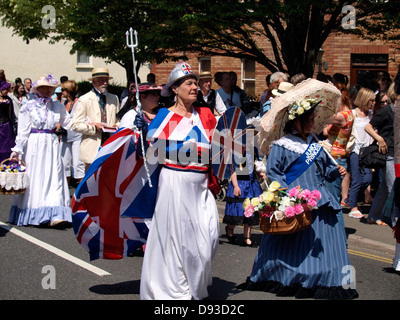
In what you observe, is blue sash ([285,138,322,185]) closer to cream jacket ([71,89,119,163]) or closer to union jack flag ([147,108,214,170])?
union jack flag ([147,108,214,170])

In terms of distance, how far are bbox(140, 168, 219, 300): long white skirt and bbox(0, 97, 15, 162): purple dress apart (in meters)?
8.00

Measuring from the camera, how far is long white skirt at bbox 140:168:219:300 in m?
5.83

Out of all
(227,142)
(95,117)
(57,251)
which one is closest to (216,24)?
(95,117)

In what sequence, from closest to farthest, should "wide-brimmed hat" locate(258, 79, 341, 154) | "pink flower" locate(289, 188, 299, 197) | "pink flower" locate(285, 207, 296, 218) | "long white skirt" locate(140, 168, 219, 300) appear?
"long white skirt" locate(140, 168, 219, 300) < "pink flower" locate(285, 207, 296, 218) < "pink flower" locate(289, 188, 299, 197) < "wide-brimmed hat" locate(258, 79, 341, 154)

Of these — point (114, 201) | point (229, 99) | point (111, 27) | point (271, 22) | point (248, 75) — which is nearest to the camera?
point (114, 201)

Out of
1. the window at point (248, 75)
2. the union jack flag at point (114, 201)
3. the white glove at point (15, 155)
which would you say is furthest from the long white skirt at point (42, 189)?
the window at point (248, 75)

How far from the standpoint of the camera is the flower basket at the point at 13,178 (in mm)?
9148

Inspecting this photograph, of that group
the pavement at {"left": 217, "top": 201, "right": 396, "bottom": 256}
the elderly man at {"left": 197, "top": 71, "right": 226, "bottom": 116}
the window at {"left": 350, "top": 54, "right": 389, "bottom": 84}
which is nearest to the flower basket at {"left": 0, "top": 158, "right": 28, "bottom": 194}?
the elderly man at {"left": 197, "top": 71, "right": 226, "bottom": 116}

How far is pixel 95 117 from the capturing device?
1001cm

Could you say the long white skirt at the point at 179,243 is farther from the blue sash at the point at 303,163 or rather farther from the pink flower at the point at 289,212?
the blue sash at the point at 303,163

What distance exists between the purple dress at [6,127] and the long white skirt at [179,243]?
8.00m

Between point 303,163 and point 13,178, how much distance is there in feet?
14.3

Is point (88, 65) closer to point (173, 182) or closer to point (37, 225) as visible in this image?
point (37, 225)

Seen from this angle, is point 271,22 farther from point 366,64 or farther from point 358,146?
point 366,64
